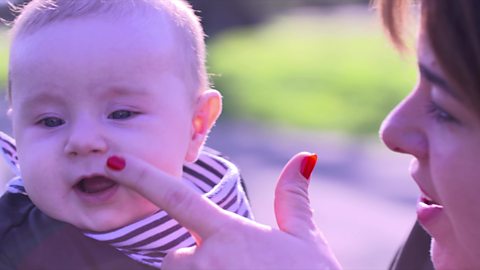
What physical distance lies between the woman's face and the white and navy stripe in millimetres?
497

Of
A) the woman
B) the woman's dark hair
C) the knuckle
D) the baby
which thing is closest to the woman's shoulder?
the baby

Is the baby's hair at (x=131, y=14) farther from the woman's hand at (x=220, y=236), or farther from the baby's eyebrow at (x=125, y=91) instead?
the woman's hand at (x=220, y=236)

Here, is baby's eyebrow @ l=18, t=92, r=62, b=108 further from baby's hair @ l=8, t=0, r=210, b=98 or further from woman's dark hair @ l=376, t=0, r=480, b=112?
woman's dark hair @ l=376, t=0, r=480, b=112

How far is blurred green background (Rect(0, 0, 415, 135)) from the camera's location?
10969mm

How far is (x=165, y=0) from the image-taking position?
2.28m

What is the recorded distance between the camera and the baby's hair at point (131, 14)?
2104 millimetres

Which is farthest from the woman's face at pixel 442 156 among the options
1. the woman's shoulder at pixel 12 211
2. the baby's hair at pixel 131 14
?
the woman's shoulder at pixel 12 211

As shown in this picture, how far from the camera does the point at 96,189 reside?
79.4 inches

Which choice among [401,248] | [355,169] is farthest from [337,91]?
[401,248]

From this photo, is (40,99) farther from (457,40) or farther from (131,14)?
(457,40)

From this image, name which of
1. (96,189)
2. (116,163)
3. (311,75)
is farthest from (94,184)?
(311,75)

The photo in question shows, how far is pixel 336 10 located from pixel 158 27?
78.7 ft

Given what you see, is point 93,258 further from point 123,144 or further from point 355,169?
point 355,169

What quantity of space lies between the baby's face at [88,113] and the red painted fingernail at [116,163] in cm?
16
